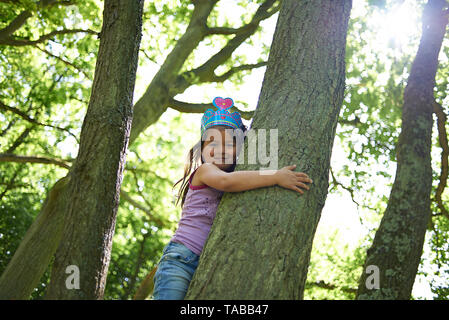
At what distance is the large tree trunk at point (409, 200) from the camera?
2.88m

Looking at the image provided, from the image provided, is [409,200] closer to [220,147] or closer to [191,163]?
[220,147]

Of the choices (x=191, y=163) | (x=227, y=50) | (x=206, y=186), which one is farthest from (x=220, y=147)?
(x=227, y=50)

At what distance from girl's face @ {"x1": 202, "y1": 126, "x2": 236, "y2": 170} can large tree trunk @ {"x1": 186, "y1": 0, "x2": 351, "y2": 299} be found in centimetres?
37

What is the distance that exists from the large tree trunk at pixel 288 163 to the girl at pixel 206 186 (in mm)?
70

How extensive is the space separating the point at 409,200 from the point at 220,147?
1537 mm

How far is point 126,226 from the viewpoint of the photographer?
19219mm

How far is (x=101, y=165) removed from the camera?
231 centimetres

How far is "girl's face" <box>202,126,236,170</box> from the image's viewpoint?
285cm

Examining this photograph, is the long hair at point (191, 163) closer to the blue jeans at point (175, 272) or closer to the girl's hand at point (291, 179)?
the blue jeans at point (175, 272)

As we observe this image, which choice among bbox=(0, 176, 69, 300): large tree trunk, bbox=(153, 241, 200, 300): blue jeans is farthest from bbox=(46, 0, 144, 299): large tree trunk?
bbox=(0, 176, 69, 300): large tree trunk

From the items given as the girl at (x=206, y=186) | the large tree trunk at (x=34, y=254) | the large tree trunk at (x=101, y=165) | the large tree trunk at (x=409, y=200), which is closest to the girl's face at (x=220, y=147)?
the girl at (x=206, y=186)

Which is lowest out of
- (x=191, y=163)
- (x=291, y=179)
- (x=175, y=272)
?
(x=175, y=272)

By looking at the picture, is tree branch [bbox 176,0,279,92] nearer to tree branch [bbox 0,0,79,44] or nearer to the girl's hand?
tree branch [bbox 0,0,79,44]
